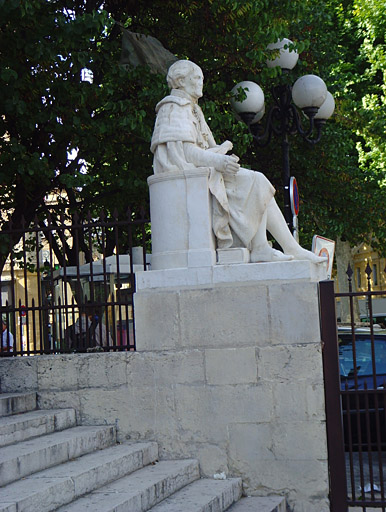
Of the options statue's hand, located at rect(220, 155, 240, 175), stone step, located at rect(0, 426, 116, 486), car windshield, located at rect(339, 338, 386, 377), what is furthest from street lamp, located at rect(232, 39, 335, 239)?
stone step, located at rect(0, 426, 116, 486)

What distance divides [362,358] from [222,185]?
140 inches

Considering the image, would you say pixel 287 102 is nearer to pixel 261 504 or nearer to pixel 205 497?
pixel 261 504

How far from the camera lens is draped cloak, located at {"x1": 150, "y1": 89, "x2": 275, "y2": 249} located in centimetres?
744

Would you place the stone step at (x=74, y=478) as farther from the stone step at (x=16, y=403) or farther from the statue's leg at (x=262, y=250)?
the statue's leg at (x=262, y=250)

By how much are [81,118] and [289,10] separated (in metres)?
3.81

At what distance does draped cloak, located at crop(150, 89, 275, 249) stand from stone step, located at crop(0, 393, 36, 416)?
225 cm

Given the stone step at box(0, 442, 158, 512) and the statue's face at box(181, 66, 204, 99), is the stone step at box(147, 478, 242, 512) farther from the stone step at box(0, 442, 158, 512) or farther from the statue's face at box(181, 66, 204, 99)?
the statue's face at box(181, 66, 204, 99)

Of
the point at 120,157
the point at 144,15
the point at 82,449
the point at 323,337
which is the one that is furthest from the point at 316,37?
the point at 82,449

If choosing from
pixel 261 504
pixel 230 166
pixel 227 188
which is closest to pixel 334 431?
pixel 261 504

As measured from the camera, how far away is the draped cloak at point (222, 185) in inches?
293

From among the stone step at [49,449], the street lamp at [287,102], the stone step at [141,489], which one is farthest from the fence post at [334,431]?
the street lamp at [287,102]

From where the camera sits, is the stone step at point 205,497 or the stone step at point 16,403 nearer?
the stone step at point 205,497

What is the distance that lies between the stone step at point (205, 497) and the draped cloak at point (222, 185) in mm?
2111

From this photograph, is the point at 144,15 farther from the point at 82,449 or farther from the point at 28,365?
the point at 82,449
